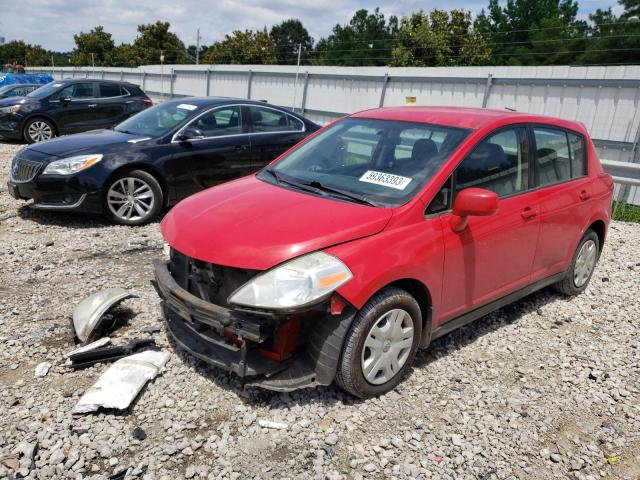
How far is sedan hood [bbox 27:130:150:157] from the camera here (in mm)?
6459

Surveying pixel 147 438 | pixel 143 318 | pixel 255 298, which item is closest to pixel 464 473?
pixel 255 298

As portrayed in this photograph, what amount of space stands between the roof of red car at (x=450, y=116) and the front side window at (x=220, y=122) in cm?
336

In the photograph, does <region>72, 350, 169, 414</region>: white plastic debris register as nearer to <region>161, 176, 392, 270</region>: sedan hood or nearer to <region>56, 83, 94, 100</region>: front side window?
<region>161, 176, 392, 270</region>: sedan hood

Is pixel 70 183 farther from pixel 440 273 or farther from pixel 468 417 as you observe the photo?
pixel 468 417

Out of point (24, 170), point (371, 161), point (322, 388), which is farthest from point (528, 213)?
point (24, 170)

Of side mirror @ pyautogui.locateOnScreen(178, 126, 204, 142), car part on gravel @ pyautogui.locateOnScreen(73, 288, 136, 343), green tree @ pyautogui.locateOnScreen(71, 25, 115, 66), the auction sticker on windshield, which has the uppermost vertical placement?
green tree @ pyautogui.locateOnScreen(71, 25, 115, 66)

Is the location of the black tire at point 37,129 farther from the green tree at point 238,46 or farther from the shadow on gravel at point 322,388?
the green tree at point 238,46

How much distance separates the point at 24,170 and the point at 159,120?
5.93ft

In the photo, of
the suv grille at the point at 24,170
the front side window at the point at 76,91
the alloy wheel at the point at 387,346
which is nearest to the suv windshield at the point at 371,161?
the alloy wheel at the point at 387,346

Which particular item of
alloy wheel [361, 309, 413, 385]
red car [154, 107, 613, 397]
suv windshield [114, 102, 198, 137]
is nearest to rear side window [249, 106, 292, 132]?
suv windshield [114, 102, 198, 137]

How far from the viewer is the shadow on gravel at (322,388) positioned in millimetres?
3303

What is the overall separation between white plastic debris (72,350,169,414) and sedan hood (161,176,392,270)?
84 cm

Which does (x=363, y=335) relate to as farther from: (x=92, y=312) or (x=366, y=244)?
(x=92, y=312)

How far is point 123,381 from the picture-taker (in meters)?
3.28
